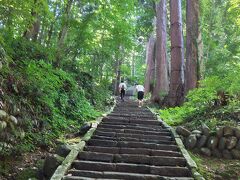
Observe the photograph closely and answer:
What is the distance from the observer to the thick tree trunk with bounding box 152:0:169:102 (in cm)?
1964

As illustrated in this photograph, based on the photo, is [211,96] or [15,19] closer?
[15,19]

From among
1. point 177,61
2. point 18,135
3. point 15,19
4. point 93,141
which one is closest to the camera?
point 18,135

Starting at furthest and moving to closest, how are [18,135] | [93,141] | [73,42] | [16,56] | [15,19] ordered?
[73,42], [16,56], [93,141], [15,19], [18,135]

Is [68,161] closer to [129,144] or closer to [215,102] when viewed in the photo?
[129,144]

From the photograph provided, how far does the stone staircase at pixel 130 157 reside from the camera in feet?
21.4

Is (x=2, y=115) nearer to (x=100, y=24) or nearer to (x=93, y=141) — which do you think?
(x=93, y=141)

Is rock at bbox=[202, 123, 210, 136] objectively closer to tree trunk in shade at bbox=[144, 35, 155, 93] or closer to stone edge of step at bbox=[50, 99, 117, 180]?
stone edge of step at bbox=[50, 99, 117, 180]

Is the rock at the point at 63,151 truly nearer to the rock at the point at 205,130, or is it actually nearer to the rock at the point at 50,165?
the rock at the point at 50,165

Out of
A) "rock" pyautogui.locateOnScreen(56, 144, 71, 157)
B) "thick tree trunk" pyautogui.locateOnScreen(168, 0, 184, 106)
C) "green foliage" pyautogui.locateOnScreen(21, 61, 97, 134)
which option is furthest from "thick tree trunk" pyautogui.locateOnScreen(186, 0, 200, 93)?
"rock" pyautogui.locateOnScreen(56, 144, 71, 157)

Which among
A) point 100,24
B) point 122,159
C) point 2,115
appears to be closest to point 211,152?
point 122,159

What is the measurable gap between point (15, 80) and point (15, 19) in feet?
5.00

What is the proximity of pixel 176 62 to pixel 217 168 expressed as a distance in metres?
9.72

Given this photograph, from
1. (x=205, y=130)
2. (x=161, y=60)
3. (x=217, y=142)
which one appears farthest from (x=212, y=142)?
(x=161, y=60)

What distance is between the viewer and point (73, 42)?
15094 millimetres
